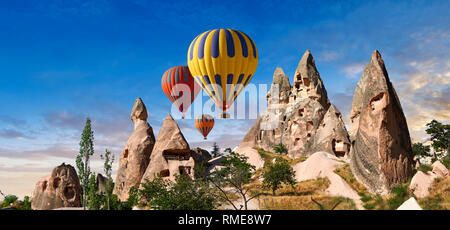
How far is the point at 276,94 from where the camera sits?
55.6m

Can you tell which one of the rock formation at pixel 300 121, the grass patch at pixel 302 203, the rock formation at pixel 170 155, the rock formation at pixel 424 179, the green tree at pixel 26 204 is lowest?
the green tree at pixel 26 204

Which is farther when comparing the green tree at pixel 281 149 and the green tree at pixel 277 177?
the green tree at pixel 281 149

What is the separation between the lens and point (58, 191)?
101 ft

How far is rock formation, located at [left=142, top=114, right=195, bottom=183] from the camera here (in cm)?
3105

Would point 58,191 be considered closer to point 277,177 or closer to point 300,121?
point 277,177

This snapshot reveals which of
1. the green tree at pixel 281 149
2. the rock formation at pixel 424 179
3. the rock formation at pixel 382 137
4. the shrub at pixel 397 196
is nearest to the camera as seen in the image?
the shrub at pixel 397 196

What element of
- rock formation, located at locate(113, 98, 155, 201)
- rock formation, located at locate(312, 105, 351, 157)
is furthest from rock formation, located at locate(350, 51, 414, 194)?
rock formation, located at locate(113, 98, 155, 201)

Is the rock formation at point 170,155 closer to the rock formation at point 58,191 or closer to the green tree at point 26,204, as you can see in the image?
the rock formation at point 58,191

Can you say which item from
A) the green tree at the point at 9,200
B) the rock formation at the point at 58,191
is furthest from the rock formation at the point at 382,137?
the green tree at the point at 9,200

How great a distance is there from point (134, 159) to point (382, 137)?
2315 centimetres

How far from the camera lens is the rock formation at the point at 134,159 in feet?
108

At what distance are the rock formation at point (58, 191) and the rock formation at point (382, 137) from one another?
2494 centimetres

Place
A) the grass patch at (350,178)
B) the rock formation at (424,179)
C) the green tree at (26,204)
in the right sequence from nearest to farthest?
the rock formation at (424,179) → the grass patch at (350,178) → the green tree at (26,204)

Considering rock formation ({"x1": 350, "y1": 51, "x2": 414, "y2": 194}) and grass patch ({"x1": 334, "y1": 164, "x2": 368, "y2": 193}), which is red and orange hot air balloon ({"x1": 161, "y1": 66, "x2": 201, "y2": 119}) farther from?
rock formation ({"x1": 350, "y1": 51, "x2": 414, "y2": 194})
